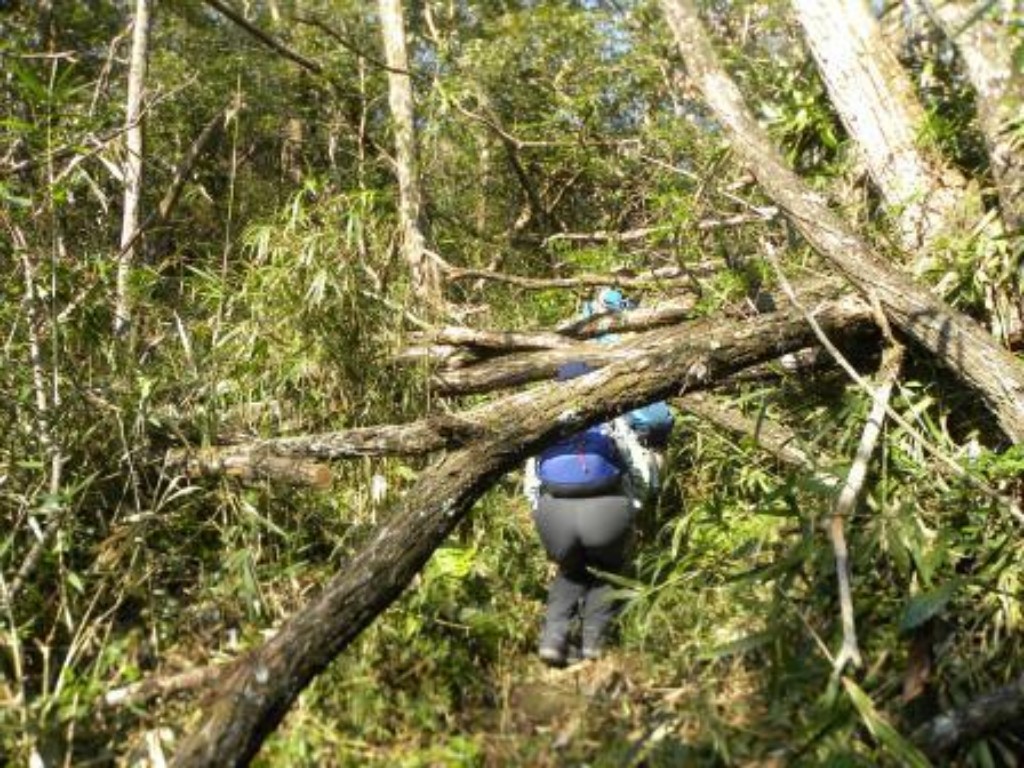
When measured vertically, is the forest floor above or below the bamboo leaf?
below

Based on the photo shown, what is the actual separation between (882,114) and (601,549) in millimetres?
2876

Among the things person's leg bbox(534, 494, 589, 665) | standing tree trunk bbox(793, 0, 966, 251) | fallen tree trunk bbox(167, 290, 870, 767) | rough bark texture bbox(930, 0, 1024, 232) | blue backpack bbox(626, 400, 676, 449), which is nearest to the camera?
fallen tree trunk bbox(167, 290, 870, 767)

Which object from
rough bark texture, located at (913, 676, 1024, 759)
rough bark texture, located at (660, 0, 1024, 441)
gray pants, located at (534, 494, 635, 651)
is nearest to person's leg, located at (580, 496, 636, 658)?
gray pants, located at (534, 494, 635, 651)

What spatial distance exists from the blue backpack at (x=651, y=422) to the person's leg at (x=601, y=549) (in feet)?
0.97

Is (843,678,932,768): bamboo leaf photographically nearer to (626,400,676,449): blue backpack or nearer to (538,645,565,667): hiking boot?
(538,645,565,667): hiking boot

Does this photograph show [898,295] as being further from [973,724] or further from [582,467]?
[973,724]

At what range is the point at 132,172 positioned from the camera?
16.6 ft

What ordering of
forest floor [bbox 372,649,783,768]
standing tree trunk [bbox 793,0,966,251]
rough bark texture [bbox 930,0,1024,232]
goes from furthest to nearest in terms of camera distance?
standing tree trunk [bbox 793,0,966,251], rough bark texture [bbox 930,0,1024,232], forest floor [bbox 372,649,783,768]

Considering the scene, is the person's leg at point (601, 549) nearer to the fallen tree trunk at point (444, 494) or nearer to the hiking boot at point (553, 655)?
the hiking boot at point (553, 655)

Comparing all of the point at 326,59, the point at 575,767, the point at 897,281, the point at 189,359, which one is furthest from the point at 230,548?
the point at 326,59

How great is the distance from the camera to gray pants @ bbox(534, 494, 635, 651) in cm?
398

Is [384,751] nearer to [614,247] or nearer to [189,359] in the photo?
[189,359]

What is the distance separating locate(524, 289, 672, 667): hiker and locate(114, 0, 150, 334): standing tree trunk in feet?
6.11

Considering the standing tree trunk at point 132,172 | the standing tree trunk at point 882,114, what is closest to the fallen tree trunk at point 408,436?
A: the standing tree trunk at point 132,172
